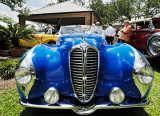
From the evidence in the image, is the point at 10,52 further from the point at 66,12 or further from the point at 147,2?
the point at 147,2

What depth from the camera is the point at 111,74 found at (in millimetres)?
2096

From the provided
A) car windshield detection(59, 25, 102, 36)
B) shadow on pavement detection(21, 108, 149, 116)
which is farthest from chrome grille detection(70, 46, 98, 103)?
car windshield detection(59, 25, 102, 36)

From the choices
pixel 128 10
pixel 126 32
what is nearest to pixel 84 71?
pixel 126 32

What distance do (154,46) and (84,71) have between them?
3988 millimetres

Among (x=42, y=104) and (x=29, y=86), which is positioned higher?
(x=29, y=86)

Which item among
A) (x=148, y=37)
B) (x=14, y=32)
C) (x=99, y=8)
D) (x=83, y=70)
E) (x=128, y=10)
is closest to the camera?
(x=83, y=70)

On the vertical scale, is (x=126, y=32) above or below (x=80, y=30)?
above

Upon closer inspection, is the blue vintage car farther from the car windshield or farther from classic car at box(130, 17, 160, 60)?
classic car at box(130, 17, 160, 60)

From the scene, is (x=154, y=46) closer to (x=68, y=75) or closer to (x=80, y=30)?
(x=80, y=30)

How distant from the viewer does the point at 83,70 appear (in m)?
1.97

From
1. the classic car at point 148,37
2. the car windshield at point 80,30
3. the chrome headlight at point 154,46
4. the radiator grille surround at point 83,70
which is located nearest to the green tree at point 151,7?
the classic car at point 148,37

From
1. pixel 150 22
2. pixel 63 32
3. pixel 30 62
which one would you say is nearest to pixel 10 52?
pixel 63 32

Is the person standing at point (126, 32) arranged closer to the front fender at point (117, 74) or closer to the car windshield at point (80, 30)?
the car windshield at point (80, 30)

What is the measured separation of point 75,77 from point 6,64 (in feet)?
10.8
